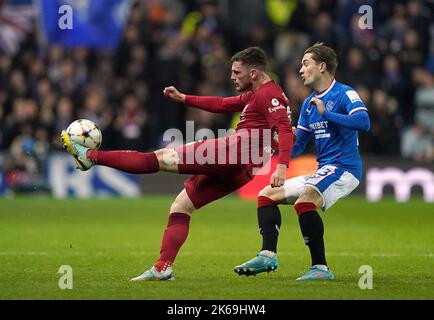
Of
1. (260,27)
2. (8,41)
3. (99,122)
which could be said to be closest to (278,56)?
(260,27)

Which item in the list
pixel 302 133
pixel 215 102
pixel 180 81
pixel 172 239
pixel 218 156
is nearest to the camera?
pixel 218 156

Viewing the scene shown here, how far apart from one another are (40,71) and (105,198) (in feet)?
11.7

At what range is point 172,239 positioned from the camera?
9.49 m

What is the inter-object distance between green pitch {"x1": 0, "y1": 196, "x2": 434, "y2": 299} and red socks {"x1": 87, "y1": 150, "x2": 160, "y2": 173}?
101 cm

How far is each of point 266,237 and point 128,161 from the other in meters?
1.54

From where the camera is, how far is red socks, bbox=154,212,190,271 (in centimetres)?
943

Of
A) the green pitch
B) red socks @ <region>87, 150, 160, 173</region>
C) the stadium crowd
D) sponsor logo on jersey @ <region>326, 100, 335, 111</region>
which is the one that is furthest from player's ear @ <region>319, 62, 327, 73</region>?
the stadium crowd

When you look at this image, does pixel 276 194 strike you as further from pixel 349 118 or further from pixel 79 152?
pixel 79 152

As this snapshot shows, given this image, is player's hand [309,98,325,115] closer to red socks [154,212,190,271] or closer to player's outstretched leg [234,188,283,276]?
player's outstretched leg [234,188,283,276]

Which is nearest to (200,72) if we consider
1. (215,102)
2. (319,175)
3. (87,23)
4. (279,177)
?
(87,23)

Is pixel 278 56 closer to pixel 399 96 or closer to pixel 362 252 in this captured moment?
pixel 399 96

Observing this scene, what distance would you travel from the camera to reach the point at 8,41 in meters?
23.1

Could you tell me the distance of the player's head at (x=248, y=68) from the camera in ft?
31.2

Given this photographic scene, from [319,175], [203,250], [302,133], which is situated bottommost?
[203,250]
